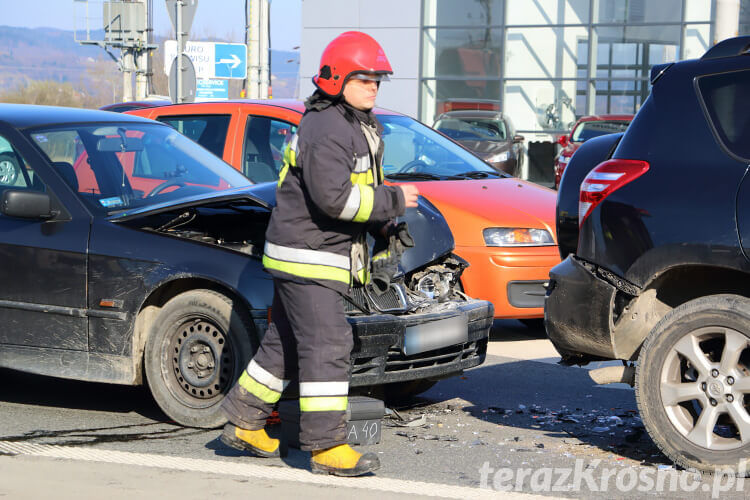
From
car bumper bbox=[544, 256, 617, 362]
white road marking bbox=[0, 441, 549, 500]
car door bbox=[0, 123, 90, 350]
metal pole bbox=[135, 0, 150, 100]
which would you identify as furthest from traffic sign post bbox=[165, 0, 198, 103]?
metal pole bbox=[135, 0, 150, 100]

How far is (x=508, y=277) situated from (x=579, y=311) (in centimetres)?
270

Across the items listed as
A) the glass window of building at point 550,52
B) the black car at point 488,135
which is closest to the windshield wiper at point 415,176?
the black car at point 488,135

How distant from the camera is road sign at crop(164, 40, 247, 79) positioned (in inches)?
816

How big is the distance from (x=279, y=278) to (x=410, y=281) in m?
1.36

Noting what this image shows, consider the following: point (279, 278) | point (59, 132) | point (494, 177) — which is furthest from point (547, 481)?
point (494, 177)

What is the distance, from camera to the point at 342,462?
4.51 metres

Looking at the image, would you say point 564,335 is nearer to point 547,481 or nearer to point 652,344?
point 652,344

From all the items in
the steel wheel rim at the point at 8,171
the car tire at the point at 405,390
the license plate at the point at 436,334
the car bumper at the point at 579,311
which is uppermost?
the steel wheel rim at the point at 8,171

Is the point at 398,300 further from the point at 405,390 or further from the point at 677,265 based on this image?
the point at 677,265

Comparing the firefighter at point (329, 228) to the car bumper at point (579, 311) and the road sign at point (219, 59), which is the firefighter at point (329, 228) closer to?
the car bumper at point (579, 311)

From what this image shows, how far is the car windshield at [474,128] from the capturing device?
21.4 meters

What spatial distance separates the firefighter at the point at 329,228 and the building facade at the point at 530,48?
23.2 meters

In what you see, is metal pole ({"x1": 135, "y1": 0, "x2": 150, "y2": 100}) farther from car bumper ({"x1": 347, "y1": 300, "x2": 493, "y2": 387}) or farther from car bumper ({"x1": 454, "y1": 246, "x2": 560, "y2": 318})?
car bumper ({"x1": 347, "y1": 300, "x2": 493, "y2": 387})

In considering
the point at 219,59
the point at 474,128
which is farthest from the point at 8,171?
the point at 474,128
